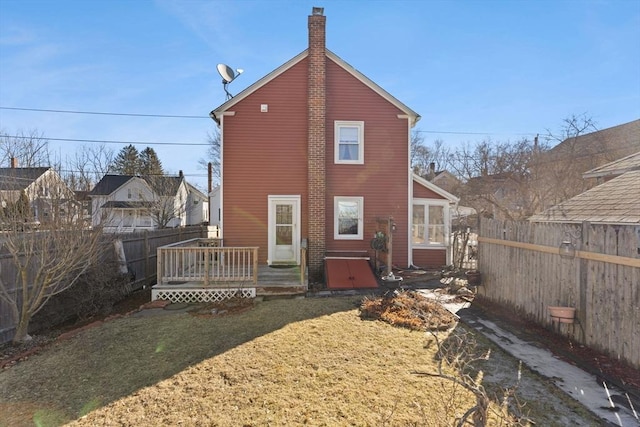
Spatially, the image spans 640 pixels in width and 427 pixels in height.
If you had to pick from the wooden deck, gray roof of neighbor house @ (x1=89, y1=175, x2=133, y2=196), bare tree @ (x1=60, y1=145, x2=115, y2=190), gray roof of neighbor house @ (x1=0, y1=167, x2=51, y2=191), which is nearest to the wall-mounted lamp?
the wooden deck

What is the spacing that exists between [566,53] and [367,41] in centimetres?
768

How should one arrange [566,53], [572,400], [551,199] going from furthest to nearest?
[551,199]
[566,53]
[572,400]

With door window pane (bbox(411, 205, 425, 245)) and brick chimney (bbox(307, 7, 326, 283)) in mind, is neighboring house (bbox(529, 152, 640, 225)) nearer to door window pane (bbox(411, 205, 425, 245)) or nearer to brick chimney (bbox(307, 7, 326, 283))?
door window pane (bbox(411, 205, 425, 245))

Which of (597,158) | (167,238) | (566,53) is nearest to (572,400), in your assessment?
(167,238)

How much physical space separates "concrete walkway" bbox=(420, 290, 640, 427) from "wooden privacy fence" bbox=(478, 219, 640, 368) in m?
0.67

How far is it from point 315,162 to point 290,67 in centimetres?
347

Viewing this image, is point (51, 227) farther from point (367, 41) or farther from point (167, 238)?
point (367, 41)

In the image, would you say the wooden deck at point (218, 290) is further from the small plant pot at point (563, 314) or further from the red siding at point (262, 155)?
the small plant pot at point (563, 314)

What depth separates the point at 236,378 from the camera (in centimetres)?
393

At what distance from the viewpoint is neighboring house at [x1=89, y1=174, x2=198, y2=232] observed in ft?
78.2

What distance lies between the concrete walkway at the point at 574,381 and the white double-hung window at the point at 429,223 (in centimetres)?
609

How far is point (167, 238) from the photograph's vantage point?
12.4 meters

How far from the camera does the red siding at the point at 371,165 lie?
1107 cm

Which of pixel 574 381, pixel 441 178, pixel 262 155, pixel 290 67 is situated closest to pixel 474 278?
pixel 574 381
